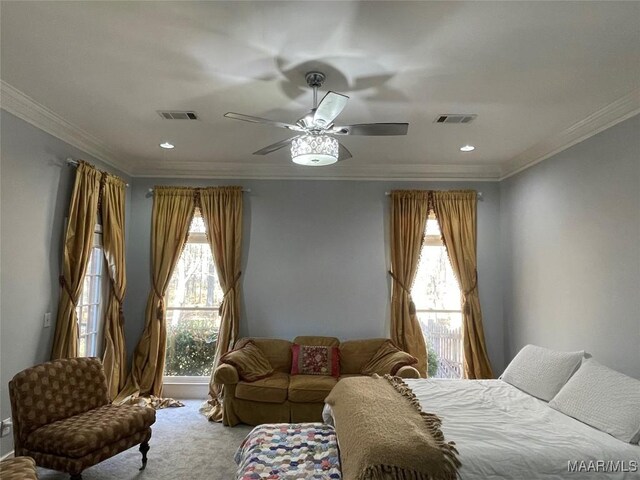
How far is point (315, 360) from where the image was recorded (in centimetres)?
433

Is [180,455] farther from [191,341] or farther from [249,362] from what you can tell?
[191,341]

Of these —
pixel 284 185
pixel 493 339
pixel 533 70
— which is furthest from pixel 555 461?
pixel 284 185

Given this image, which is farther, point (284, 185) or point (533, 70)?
point (284, 185)

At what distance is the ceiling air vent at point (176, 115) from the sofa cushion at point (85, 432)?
2513mm

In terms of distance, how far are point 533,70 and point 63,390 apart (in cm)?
415

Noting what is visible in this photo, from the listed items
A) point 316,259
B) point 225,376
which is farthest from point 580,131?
point 225,376

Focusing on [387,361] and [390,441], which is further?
[387,361]

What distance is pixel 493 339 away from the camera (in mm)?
4832

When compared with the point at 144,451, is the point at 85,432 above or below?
above

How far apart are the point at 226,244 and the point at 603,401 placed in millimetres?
3981

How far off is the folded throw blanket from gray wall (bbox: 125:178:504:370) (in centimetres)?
233

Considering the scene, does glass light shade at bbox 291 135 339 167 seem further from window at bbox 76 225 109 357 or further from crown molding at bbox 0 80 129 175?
window at bbox 76 225 109 357

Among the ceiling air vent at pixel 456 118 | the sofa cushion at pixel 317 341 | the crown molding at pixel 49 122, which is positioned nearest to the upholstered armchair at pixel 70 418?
the sofa cushion at pixel 317 341

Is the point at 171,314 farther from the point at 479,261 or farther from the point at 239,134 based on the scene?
the point at 479,261
